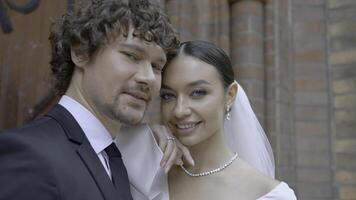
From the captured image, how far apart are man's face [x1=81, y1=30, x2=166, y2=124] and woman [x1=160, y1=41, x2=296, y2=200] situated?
0.28 meters

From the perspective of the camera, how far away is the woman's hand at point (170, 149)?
161 centimetres

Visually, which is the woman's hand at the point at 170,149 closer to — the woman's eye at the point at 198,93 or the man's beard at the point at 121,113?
the woman's eye at the point at 198,93

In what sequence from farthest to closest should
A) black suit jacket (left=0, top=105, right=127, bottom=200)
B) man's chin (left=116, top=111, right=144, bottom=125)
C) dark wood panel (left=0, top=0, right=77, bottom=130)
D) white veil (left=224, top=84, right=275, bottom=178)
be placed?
dark wood panel (left=0, top=0, right=77, bottom=130)
white veil (left=224, top=84, right=275, bottom=178)
man's chin (left=116, top=111, right=144, bottom=125)
black suit jacket (left=0, top=105, right=127, bottom=200)

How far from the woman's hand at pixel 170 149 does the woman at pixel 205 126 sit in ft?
0.08

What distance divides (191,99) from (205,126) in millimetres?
109

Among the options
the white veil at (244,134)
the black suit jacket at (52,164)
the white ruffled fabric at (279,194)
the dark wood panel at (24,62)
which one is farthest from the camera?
the dark wood panel at (24,62)

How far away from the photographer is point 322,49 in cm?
318

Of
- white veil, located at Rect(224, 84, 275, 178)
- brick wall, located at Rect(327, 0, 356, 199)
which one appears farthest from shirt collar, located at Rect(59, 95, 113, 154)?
brick wall, located at Rect(327, 0, 356, 199)

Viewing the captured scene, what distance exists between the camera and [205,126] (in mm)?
1670

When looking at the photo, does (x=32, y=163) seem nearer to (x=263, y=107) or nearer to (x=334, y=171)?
(x=263, y=107)

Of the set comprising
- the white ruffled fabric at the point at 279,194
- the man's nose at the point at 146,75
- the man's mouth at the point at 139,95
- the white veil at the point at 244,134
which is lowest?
the white ruffled fabric at the point at 279,194

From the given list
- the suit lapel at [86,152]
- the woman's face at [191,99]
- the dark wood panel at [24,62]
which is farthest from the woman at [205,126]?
the dark wood panel at [24,62]

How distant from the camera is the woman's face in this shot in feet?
5.42

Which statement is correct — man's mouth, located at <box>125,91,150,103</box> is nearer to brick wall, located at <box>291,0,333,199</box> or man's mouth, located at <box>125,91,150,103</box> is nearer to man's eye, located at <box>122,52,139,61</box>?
man's eye, located at <box>122,52,139,61</box>
